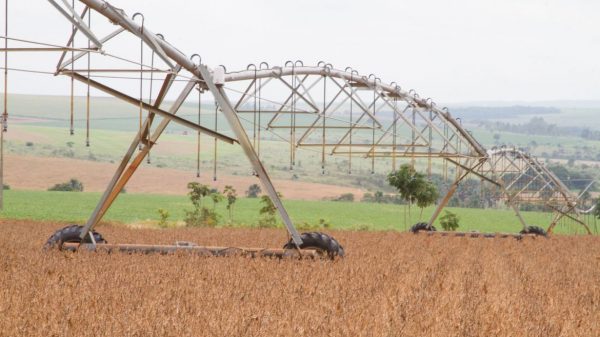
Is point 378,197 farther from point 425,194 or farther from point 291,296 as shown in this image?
point 291,296

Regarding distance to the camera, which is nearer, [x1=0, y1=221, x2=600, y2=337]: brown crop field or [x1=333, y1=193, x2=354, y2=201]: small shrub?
[x1=0, y1=221, x2=600, y2=337]: brown crop field

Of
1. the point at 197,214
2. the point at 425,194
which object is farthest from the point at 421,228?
the point at 197,214

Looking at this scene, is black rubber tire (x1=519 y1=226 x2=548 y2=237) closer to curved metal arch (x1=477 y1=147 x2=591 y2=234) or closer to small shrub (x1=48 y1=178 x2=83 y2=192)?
curved metal arch (x1=477 y1=147 x2=591 y2=234)

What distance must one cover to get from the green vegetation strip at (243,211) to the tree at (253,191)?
3.20 feet

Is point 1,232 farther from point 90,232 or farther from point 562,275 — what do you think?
point 562,275

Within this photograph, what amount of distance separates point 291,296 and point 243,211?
169 ft

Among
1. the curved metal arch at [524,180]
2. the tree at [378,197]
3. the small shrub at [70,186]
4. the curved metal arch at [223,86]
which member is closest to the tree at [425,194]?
the curved metal arch at [524,180]

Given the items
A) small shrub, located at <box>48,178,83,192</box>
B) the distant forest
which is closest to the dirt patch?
small shrub, located at <box>48,178,83,192</box>

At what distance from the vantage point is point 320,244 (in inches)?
571

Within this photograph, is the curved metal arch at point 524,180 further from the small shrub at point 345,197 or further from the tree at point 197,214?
the small shrub at point 345,197

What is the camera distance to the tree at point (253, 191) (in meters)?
75.8

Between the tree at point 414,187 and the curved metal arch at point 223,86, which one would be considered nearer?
the curved metal arch at point 223,86

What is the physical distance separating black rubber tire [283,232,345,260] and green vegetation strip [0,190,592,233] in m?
31.2

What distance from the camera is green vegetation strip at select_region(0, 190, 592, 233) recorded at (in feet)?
166
